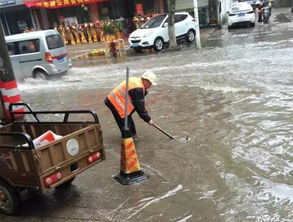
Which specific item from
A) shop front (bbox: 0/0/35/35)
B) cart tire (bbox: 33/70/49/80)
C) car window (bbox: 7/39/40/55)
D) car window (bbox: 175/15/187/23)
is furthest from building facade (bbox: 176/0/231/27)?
car window (bbox: 7/39/40/55)

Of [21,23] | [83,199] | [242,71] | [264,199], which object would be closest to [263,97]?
[242,71]

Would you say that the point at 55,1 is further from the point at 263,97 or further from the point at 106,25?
the point at 263,97

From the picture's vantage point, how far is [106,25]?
999 inches

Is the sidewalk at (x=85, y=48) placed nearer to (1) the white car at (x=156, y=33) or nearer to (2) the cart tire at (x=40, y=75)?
(1) the white car at (x=156, y=33)

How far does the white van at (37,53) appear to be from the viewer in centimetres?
1528

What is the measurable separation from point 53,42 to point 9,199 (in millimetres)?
11000

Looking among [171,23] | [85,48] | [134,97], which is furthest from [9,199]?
[85,48]

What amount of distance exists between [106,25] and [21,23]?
34.2ft

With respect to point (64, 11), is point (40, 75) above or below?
below

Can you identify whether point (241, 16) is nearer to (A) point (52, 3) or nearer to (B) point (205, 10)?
(B) point (205, 10)

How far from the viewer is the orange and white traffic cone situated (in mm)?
5816

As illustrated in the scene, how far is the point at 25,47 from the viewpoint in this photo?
613 inches

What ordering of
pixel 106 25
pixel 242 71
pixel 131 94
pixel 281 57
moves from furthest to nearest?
pixel 106 25
pixel 281 57
pixel 242 71
pixel 131 94

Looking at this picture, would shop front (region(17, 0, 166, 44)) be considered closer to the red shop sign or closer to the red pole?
the red shop sign
